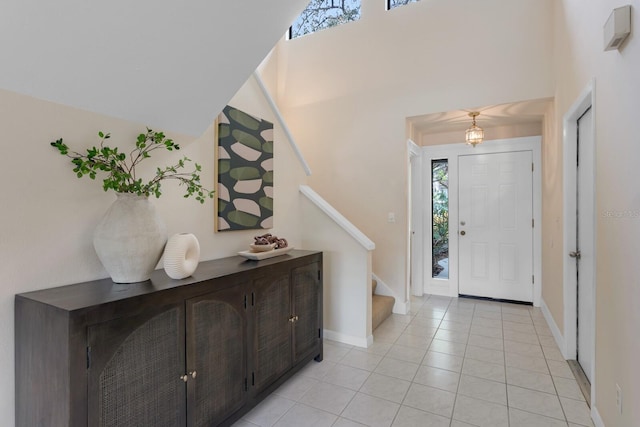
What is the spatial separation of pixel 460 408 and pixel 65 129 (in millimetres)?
2739

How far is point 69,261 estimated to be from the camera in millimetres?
1516

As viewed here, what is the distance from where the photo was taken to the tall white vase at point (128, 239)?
148cm

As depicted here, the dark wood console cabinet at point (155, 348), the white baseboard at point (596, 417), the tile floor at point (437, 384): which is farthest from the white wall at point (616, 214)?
the dark wood console cabinet at point (155, 348)

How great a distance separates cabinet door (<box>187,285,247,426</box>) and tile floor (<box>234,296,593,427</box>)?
0.29 meters

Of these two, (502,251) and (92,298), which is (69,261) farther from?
(502,251)

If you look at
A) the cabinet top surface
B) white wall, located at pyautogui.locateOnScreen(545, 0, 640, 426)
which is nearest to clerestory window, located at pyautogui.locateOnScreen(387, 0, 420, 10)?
white wall, located at pyautogui.locateOnScreen(545, 0, 640, 426)

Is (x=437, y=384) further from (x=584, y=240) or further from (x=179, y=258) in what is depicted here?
(x=179, y=258)

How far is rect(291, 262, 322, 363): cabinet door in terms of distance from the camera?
2.43 meters

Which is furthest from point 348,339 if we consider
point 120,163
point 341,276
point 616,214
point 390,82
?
point 390,82

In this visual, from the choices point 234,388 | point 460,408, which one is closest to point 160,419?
point 234,388

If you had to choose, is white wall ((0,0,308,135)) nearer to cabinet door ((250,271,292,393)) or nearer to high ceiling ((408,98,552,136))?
cabinet door ((250,271,292,393))

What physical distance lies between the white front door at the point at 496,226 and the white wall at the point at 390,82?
3.84ft

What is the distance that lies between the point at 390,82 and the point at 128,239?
3551 mm

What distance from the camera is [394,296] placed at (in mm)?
3994
